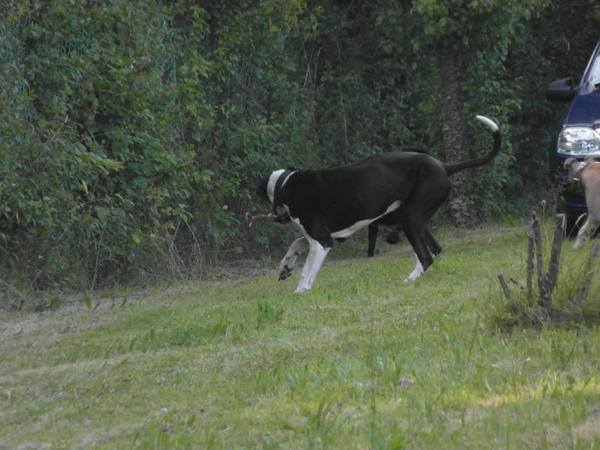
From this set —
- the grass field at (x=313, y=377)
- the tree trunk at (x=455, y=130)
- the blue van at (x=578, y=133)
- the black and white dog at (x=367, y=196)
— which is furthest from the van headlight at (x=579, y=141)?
the tree trunk at (x=455, y=130)

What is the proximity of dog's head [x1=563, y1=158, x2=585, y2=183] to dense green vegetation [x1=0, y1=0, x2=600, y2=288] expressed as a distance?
443 centimetres

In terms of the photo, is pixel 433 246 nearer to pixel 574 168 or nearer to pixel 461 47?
pixel 574 168

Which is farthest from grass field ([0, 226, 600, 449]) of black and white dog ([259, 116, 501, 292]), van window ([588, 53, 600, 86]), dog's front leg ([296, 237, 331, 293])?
van window ([588, 53, 600, 86])

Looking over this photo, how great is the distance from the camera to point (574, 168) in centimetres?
982

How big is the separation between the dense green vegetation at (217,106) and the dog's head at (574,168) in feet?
14.5

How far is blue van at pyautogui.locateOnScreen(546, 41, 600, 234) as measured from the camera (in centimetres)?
1059

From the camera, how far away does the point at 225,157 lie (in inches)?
567

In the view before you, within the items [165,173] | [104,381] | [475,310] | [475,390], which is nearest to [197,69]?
[165,173]

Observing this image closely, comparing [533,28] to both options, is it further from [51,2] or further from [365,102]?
[51,2]

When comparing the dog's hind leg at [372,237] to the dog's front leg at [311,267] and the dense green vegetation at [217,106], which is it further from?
the dog's front leg at [311,267]

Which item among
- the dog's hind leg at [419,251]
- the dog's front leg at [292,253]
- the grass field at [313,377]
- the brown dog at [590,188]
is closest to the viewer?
the grass field at [313,377]

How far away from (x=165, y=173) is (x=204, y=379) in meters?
7.12

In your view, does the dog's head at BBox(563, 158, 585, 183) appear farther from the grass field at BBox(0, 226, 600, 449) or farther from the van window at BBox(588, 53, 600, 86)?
the van window at BBox(588, 53, 600, 86)

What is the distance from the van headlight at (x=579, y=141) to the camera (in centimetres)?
1055
